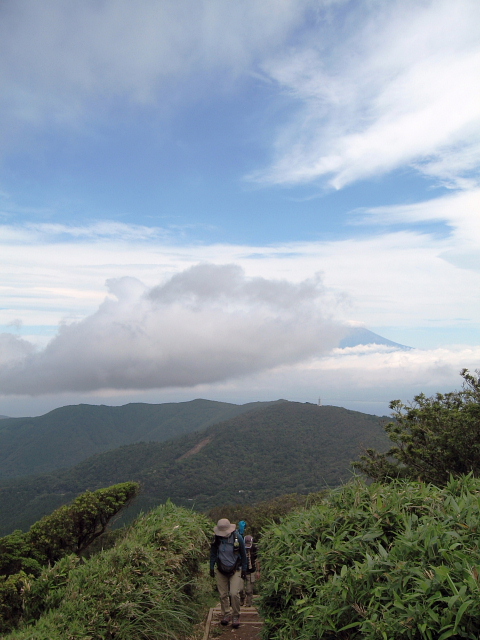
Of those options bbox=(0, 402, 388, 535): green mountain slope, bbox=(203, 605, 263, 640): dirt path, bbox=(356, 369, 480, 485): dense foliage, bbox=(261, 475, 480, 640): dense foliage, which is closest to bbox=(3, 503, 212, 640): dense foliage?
bbox=(203, 605, 263, 640): dirt path

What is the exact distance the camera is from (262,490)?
235ft

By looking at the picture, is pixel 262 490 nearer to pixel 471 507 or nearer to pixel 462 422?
pixel 462 422

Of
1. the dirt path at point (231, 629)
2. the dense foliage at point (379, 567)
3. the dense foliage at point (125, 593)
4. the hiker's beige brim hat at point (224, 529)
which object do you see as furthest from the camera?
the hiker's beige brim hat at point (224, 529)

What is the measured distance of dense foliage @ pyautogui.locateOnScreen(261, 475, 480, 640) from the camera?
239 cm

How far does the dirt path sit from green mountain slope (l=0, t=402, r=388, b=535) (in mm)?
59189

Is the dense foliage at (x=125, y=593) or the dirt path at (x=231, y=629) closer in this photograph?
the dense foliage at (x=125, y=593)

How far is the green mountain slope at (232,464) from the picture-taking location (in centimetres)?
7288

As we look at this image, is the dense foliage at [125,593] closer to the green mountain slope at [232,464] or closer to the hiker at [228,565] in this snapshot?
the hiker at [228,565]

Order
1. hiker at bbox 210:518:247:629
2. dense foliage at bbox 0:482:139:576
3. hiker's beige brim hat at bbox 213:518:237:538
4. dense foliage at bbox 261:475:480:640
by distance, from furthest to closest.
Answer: dense foliage at bbox 0:482:139:576 < hiker's beige brim hat at bbox 213:518:237:538 < hiker at bbox 210:518:247:629 < dense foliage at bbox 261:475:480:640

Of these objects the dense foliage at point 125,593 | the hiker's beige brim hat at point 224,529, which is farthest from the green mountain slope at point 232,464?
the hiker's beige brim hat at point 224,529

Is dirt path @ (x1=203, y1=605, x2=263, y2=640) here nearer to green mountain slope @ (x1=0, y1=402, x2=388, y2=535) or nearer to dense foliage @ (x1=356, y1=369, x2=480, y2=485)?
dense foliage @ (x1=356, y1=369, x2=480, y2=485)

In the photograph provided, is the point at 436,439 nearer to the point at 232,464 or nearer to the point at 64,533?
the point at 64,533

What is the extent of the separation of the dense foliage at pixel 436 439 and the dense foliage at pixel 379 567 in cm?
531

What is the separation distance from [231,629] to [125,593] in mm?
1949
